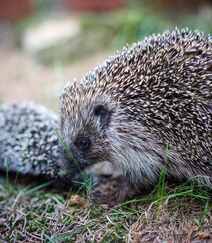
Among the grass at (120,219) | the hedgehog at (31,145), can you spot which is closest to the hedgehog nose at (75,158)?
the hedgehog at (31,145)

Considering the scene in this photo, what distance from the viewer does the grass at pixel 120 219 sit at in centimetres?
333

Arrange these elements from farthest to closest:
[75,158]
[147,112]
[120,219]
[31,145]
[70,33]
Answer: [70,33]
[31,145]
[75,158]
[147,112]
[120,219]

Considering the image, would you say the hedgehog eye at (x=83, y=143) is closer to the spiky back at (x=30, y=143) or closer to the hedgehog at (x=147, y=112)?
the hedgehog at (x=147, y=112)

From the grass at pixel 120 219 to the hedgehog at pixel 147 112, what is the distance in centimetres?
21

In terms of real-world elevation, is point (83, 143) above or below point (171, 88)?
below

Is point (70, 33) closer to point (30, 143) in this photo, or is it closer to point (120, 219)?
point (30, 143)

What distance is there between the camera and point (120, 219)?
3.54 meters

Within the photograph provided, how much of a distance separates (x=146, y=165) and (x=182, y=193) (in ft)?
1.42

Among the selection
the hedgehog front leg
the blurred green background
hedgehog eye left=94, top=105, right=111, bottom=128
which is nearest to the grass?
the hedgehog front leg

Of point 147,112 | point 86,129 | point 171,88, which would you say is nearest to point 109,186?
point 86,129

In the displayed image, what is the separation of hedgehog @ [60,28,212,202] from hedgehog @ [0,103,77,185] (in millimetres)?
430

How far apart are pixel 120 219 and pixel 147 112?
2.73 feet

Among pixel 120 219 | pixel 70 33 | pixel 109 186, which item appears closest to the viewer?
pixel 120 219

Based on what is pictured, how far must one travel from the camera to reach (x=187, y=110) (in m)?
3.58
